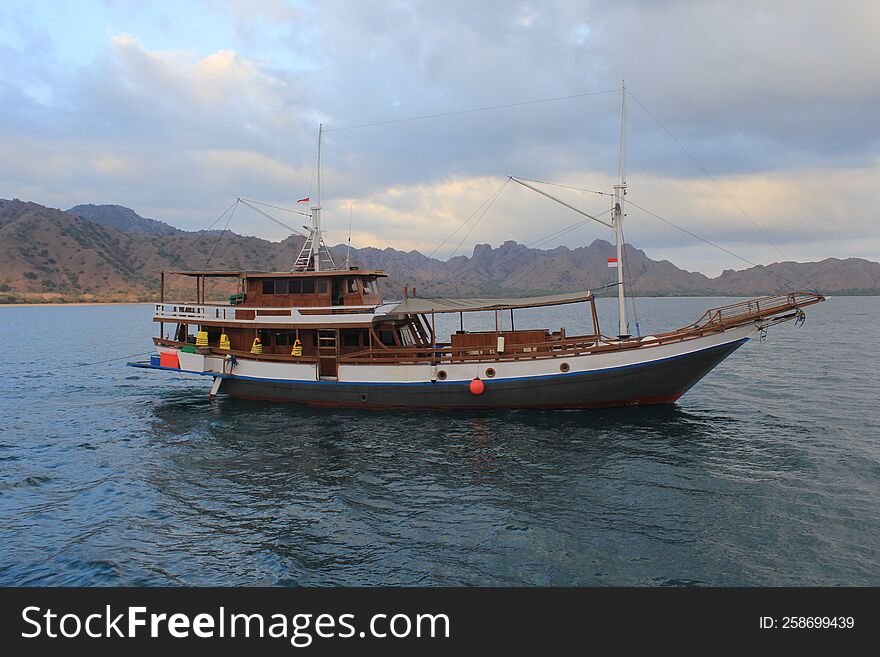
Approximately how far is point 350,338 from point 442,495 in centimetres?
1280

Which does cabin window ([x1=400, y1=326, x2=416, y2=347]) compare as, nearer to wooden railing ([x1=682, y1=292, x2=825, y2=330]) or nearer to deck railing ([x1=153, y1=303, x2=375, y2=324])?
deck railing ([x1=153, y1=303, x2=375, y2=324])

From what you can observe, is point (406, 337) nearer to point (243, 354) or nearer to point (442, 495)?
point (243, 354)

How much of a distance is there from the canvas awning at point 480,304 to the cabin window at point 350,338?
2.14 m

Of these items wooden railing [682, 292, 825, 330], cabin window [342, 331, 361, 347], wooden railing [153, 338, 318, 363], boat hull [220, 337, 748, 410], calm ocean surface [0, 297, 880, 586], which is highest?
wooden railing [682, 292, 825, 330]

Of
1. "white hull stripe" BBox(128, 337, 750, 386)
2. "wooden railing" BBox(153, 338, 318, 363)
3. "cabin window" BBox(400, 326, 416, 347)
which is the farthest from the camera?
"cabin window" BBox(400, 326, 416, 347)

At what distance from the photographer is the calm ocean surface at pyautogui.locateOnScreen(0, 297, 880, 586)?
11.0 m

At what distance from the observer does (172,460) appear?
18.5 metres

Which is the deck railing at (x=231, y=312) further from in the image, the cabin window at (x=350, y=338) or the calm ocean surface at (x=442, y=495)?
the calm ocean surface at (x=442, y=495)

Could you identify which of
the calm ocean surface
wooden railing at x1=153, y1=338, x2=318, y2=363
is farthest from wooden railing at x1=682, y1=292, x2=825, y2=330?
wooden railing at x1=153, y1=338, x2=318, y2=363

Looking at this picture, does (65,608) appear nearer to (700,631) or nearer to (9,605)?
(9,605)

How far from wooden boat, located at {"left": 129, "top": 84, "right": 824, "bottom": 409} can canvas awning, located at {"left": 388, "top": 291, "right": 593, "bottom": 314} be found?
0.07 meters

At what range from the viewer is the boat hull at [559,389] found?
22828 mm

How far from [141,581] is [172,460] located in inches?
343

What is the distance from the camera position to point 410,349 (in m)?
24.5
